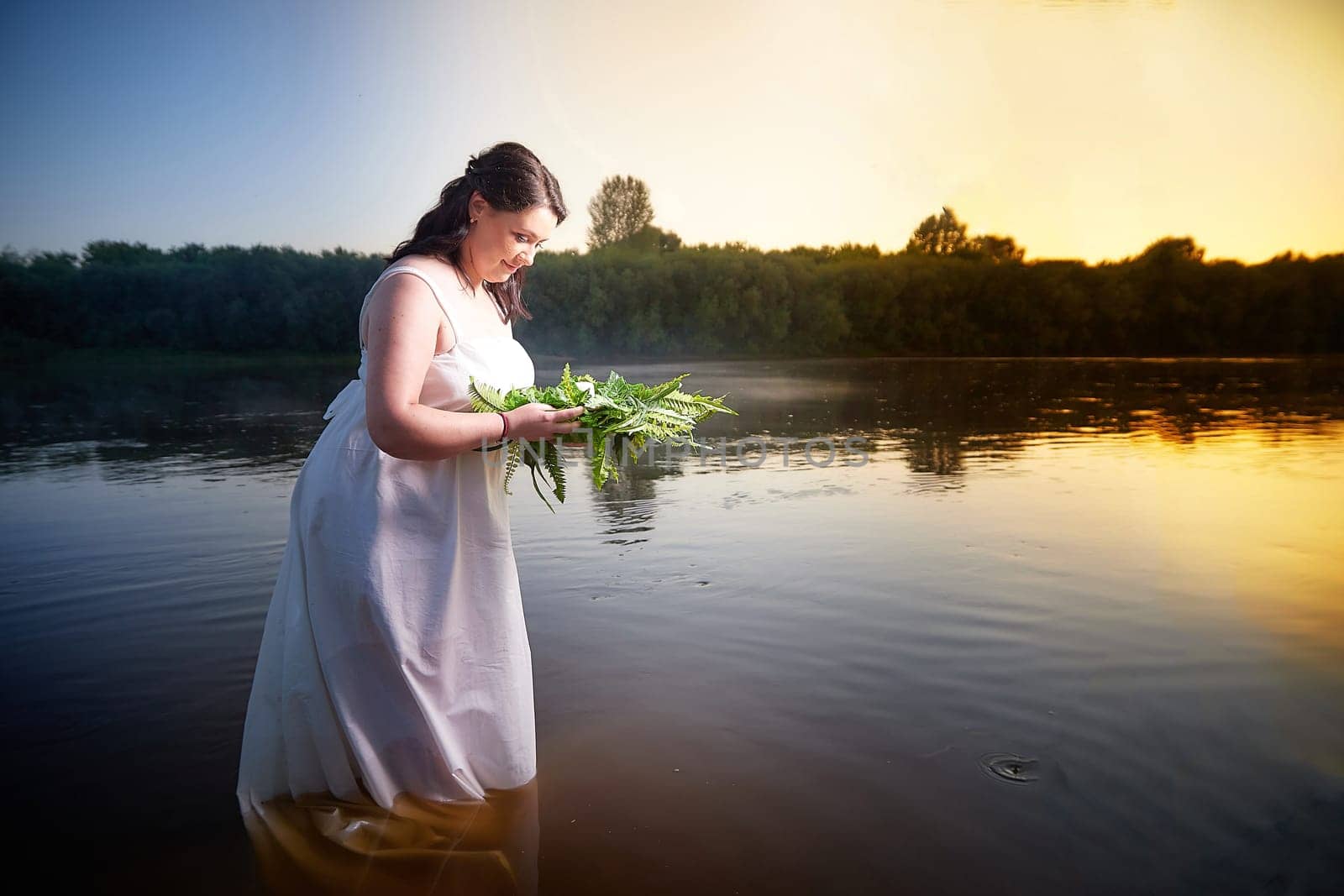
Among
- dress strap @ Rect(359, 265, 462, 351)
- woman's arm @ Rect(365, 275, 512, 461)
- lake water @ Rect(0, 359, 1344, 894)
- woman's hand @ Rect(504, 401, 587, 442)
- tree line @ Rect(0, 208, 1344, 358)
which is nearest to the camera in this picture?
woman's arm @ Rect(365, 275, 512, 461)

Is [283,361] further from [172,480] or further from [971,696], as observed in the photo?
[971,696]

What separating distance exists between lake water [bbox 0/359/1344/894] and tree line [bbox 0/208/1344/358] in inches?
1578

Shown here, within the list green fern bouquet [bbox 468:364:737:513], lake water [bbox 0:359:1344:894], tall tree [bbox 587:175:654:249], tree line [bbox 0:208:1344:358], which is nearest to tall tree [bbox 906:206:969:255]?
tree line [bbox 0:208:1344:358]

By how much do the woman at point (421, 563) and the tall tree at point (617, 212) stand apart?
62.7m

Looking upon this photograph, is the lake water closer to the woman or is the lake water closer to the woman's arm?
the woman

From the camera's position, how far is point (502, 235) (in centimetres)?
306

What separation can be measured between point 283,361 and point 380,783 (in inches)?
1763

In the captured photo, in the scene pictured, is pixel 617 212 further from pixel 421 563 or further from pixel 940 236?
pixel 421 563

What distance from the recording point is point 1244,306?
1981 inches

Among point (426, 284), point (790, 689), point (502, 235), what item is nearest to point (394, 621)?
point (426, 284)

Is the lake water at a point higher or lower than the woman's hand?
lower

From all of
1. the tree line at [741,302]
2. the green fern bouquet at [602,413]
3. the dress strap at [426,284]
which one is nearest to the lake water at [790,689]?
the green fern bouquet at [602,413]

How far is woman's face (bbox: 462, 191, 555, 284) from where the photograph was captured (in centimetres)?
303

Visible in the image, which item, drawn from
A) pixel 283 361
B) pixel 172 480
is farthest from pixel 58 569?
pixel 283 361
